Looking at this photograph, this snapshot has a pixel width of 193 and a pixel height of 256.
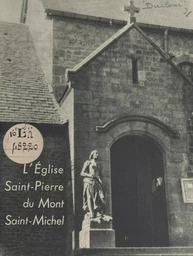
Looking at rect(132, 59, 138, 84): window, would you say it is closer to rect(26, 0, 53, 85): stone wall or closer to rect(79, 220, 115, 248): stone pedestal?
rect(26, 0, 53, 85): stone wall

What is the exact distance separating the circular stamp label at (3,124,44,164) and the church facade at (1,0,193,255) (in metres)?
0.97

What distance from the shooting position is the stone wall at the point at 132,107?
39.5ft

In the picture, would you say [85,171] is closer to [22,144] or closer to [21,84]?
[22,144]

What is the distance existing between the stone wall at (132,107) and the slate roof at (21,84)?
1.24 m

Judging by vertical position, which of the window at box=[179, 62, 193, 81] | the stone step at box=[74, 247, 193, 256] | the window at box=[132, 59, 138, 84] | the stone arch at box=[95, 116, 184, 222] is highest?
the window at box=[179, 62, 193, 81]

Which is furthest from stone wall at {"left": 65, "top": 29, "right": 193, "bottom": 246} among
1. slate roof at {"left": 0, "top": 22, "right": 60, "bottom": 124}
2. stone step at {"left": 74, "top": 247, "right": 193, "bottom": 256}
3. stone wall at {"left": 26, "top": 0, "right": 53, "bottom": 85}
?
stone wall at {"left": 26, "top": 0, "right": 53, "bottom": 85}

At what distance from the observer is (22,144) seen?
457 inches

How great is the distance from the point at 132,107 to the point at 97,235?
13.1 ft

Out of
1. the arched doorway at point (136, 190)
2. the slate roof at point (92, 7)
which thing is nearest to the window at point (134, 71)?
the arched doorway at point (136, 190)

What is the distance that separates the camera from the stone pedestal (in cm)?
1048

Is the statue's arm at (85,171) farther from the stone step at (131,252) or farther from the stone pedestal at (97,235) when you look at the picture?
the stone step at (131,252)

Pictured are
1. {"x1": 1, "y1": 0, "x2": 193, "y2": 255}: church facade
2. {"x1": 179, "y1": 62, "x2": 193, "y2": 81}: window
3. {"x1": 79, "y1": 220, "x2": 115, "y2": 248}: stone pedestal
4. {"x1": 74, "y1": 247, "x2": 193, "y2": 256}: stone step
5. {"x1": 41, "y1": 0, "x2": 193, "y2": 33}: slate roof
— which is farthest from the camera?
{"x1": 179, "y1": 62, "x2": 193, "y2": 81}: window

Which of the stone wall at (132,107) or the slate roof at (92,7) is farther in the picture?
the slate roof at (92,7)

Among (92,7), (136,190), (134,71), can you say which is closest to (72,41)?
(92,7)
